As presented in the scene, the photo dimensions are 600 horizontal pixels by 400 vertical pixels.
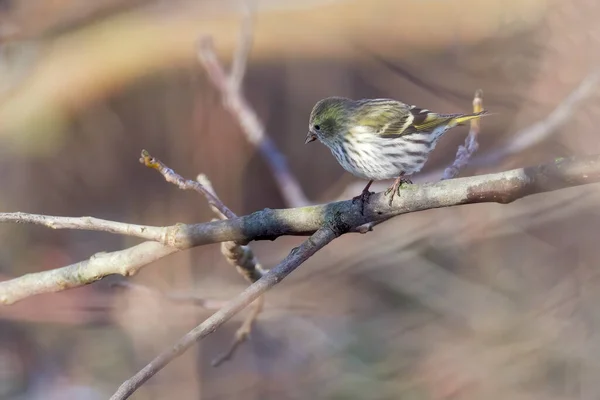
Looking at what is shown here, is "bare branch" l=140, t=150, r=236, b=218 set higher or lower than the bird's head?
lower

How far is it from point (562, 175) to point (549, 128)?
1040mm

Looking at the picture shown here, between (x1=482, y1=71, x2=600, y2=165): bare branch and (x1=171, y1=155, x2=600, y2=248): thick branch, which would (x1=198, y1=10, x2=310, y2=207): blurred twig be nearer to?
(x1=482, y1=71, x2=600, y2=165): bare branch

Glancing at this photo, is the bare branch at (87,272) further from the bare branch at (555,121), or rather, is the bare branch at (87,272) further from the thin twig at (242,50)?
the bare branch at (555,121)

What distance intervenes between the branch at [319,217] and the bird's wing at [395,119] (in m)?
0.98

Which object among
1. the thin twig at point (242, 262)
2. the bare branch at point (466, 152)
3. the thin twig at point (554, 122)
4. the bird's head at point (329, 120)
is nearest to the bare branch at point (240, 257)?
the thin twig at point (242, 262)

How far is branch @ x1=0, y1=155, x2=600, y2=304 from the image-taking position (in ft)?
3.80

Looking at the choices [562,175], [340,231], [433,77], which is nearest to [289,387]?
[433,77]

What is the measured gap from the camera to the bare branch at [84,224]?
1367 millimetres

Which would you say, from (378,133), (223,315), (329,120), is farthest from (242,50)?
(223,315)

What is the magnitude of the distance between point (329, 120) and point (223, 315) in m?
1.39

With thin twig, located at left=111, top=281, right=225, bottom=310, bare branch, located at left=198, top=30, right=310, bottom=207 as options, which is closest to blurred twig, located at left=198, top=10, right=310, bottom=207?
bare branch, located at left=198, top=30, right=310, bottom=207

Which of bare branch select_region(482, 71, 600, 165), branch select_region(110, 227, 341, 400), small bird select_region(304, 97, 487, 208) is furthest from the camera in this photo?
small bird select_region(304, 97, 487, 208)

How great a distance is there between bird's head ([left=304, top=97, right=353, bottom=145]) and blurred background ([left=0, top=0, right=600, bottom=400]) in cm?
23

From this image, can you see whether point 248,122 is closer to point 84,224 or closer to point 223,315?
point 84,224
